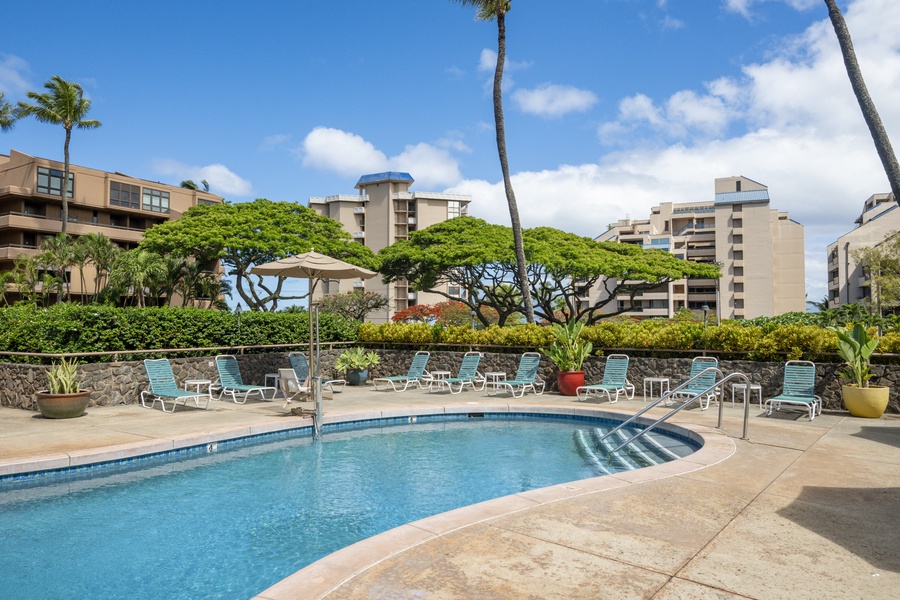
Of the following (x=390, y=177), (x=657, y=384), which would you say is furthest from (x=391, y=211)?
(x=657, y=384)

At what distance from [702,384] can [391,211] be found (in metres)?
69.0

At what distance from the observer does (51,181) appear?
1896 inches

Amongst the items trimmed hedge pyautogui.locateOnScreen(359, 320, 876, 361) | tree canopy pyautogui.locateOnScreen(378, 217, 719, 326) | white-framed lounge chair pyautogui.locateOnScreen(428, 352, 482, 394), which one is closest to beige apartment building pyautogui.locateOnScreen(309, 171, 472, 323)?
tree canopy pyautogui.locateOnScreen(378, 217, 719, 326)

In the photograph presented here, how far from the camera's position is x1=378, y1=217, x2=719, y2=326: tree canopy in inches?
1151

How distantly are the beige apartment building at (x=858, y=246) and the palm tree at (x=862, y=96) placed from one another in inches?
2493

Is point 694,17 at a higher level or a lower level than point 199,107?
higher

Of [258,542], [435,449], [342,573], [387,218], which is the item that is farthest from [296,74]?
[387,218]

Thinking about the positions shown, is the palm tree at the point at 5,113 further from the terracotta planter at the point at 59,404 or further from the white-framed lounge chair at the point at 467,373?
the white-framed lounge chair at the point at 467,373

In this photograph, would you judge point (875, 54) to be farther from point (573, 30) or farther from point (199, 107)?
point (199, 107)

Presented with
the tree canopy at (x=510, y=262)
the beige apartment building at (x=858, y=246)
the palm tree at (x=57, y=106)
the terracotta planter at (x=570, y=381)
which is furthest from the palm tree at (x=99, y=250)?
the beige apartment building at (x=858, y=246)

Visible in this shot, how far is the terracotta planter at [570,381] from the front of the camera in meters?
14.7

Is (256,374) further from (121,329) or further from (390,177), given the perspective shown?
(390,177)

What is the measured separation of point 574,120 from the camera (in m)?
15.2

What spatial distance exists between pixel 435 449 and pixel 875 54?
15115 mm
